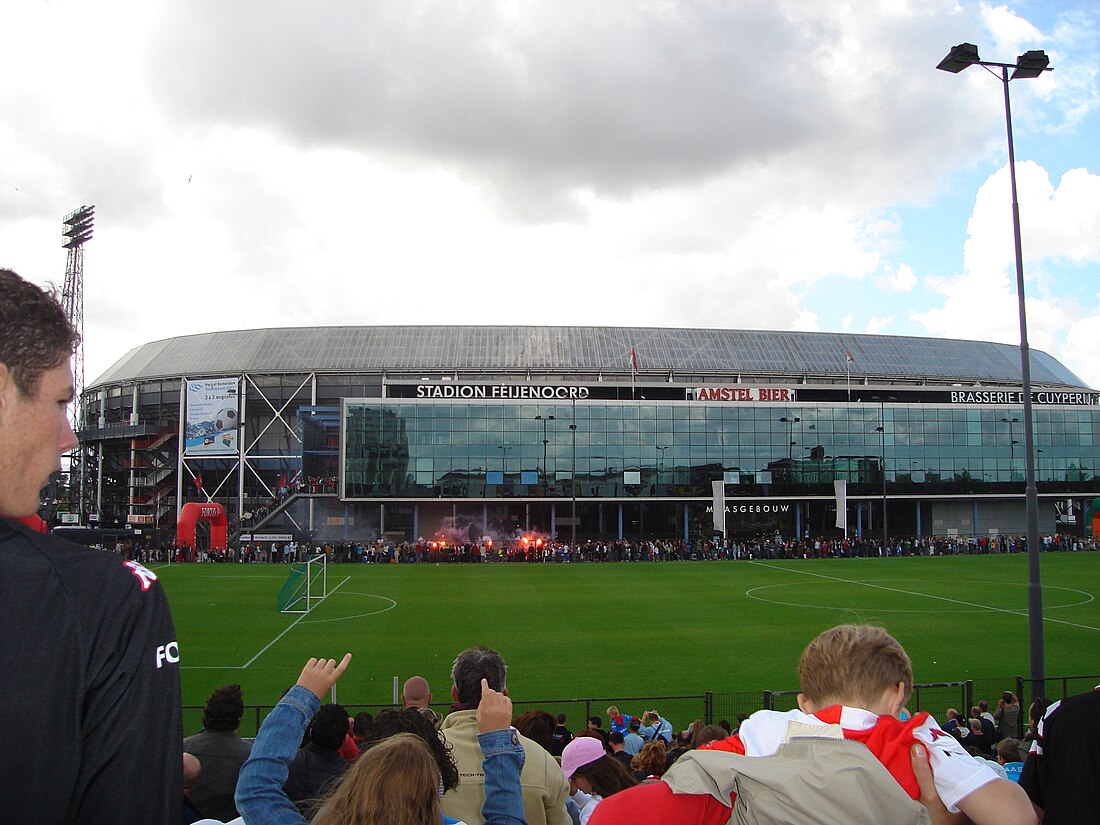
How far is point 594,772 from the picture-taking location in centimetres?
637

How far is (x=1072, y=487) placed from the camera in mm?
78625

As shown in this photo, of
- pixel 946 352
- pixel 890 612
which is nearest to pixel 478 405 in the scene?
pixel 890 612

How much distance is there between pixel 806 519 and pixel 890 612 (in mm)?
47019

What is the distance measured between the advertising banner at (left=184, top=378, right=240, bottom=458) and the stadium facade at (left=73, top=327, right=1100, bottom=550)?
0.60 feet

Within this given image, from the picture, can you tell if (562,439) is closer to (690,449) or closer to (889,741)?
(690,449)

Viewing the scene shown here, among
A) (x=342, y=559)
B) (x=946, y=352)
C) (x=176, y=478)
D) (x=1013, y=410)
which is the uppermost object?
(x=946, y=352)

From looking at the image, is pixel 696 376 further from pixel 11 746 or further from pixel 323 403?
pixel 11 746

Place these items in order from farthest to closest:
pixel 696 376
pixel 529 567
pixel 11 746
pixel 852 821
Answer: pixel 696 376, pixel 529 567, pixel 852 821, pixel 11 746

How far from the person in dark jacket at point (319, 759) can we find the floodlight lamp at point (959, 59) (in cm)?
1537

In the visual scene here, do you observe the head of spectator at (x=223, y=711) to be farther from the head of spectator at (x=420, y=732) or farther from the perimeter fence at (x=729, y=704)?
the perimeter fence at (x=729, y=704)

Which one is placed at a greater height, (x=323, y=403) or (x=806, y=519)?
(x=323, y=403)

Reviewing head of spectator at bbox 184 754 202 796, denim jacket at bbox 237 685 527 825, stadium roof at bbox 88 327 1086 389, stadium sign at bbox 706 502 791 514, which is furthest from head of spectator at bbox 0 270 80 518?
stadium roof at bbox 88 327 1086 389

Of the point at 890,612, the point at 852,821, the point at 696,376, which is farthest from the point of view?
the point at 696,376

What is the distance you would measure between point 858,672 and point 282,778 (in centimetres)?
239
